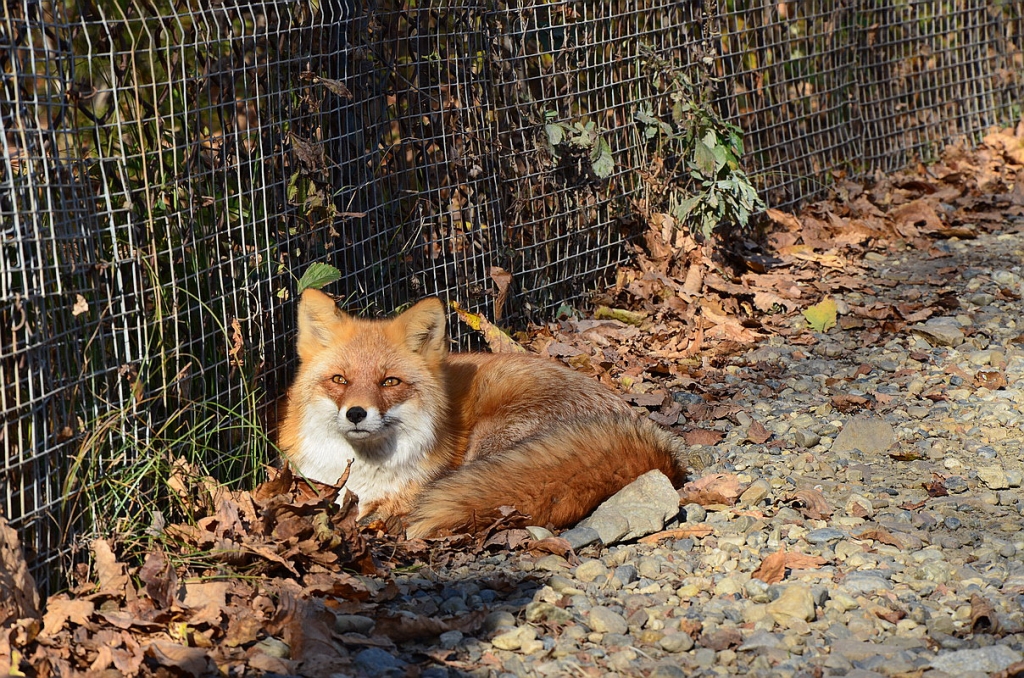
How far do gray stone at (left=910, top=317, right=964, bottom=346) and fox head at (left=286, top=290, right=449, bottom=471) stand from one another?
3.36 meters

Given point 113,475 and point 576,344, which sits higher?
point 113,475

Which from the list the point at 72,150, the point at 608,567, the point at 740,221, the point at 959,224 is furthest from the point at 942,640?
the point at 959,224

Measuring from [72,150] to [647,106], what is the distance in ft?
15.3

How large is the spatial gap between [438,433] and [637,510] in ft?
3.44

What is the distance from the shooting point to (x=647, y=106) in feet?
24.6

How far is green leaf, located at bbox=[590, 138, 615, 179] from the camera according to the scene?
6953 mm

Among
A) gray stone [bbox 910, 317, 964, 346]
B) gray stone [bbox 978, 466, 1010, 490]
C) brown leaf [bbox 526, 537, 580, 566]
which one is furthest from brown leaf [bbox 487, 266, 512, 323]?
gray stone [bbox 978, 466, 1010, 490]

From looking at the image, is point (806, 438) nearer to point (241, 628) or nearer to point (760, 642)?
point (760, 642)

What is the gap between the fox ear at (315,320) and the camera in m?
4.59

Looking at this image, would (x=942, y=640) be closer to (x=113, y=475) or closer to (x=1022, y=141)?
(x=113, y=475)

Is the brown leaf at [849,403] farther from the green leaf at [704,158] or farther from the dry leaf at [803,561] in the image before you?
the green leaf at [704,158]

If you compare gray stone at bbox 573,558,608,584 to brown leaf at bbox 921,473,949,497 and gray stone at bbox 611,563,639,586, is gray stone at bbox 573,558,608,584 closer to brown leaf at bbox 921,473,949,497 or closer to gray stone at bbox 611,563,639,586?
gray stone at bbox 611,563,639,586

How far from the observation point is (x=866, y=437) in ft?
16.9

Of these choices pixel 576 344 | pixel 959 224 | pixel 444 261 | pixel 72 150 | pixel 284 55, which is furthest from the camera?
pixel 959 224
